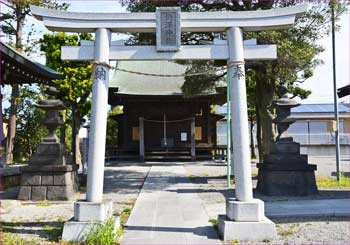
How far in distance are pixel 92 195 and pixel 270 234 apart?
9.84 ft

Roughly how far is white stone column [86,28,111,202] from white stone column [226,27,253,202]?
7.21 ft

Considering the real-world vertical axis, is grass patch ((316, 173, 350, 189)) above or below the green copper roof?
below

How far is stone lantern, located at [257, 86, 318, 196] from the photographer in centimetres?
1088

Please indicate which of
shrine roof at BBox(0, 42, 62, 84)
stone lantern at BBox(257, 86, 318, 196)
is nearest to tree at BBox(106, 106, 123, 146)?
shrine roof at BBox(0, 42, 62, 84)

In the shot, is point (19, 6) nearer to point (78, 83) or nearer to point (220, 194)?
point (78, 83)

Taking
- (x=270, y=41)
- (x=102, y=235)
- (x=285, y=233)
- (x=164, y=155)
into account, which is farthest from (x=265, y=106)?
(x=164, y=155)

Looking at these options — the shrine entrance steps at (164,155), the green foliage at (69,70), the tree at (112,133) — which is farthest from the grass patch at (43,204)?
the tree at (112,133)

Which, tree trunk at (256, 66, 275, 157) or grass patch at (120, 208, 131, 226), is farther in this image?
tree trunk at (256, 66, 275, 157)

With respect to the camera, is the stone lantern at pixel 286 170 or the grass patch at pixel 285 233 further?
the stone lantern at pixel 286 170

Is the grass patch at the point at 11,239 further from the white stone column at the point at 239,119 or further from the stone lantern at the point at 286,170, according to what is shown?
the stone lantern at the point at 286,170

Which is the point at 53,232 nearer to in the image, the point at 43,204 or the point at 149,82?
the point at 43,204

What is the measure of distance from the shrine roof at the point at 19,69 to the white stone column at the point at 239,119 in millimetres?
5960

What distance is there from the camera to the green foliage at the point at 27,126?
23.6 metres

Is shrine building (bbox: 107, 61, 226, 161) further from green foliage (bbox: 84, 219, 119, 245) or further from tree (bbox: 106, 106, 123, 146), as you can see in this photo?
green foliage (bbox: 84, 219, 119, 245)
